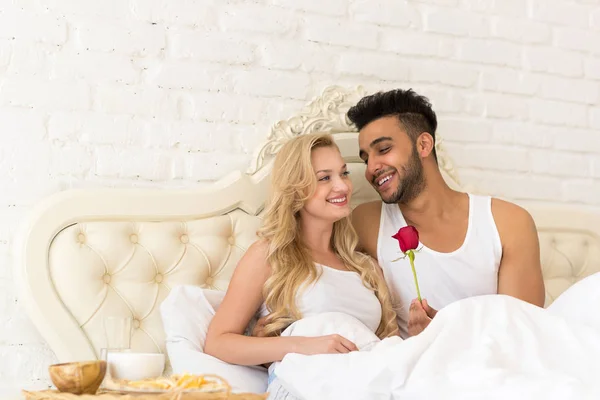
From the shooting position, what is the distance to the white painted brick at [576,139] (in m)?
3.05

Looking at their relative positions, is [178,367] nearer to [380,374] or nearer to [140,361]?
[140,361]

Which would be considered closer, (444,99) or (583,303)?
(583,303)

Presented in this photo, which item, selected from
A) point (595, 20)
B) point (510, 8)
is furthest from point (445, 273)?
point (595, 20)

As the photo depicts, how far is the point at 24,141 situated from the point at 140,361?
36.8 inches

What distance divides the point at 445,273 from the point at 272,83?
33.9 inches

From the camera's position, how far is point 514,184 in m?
2.96

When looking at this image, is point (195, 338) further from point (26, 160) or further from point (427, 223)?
point (427, 223)

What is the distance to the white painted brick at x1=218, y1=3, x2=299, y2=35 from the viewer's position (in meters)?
2.54

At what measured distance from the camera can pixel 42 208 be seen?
2119 millimetres

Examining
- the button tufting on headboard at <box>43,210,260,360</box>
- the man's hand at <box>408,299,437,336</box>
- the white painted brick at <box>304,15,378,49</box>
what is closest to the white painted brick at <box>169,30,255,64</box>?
the white painted brick at <box>304,15,378,49</box>

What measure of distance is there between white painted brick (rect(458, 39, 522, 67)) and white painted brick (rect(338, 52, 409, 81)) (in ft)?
0.89

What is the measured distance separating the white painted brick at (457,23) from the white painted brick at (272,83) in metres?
0.58

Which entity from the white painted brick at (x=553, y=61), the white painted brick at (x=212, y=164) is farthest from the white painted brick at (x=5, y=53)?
the white painted brick at (x=553, y=61)

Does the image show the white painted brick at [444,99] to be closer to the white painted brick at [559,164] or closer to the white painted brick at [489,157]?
the white painted brick at [489,157]
